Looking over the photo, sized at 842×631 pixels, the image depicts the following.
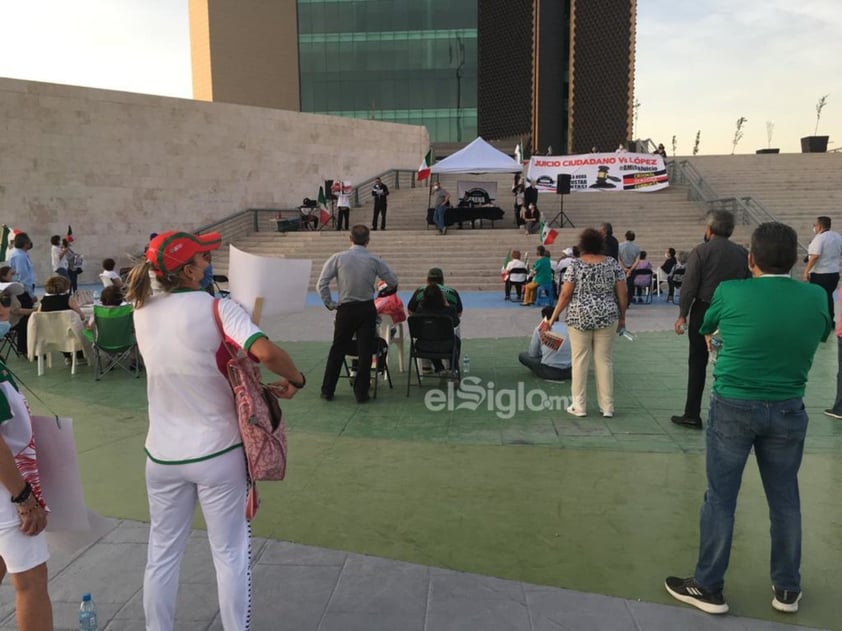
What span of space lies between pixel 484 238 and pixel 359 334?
14057 millimetres

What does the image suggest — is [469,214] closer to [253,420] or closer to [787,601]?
[787,601]

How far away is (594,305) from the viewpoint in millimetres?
5535

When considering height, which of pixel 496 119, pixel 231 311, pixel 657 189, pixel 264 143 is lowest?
pixel 231 311

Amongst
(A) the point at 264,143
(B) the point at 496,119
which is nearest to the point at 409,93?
(B) the point at 496,119

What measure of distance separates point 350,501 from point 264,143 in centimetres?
2348

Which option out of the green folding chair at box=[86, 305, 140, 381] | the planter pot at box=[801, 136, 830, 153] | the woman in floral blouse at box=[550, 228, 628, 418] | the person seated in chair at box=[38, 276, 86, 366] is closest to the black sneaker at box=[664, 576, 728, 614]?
the woman in floral blouse at box=[550, 228, 628, 418]

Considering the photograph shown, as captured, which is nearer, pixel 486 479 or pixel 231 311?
pixel 231 311

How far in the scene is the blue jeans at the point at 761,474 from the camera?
2707 millimetres

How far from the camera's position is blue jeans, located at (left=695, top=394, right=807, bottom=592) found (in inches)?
107

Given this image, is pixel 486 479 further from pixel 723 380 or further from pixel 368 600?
pixel 723 380

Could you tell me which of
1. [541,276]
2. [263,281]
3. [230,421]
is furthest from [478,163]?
[230,421]

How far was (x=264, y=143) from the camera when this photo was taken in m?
25.3

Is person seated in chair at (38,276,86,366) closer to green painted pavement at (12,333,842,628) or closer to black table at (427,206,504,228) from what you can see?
green painted pavement at (12,333,842,628)

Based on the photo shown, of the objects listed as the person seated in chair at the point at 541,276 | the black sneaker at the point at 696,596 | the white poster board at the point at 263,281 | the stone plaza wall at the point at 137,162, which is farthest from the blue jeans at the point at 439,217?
the white poster board at the point at 263,281
